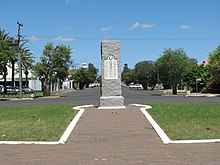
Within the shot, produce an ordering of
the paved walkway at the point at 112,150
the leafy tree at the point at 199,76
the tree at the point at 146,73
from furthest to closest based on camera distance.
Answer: the tree at the point at 146,73
the leafy tree at the point at 199,76
the paved walkway at the point at 112,150

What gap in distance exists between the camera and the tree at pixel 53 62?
4891cm

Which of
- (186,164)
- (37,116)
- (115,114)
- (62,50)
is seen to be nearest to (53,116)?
(37,116)

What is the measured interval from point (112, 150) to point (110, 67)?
10147 millimetres

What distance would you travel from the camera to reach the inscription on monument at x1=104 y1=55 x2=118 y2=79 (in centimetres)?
1912

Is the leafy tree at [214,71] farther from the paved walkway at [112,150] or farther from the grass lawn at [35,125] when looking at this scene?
the paved walkway at [112,150]

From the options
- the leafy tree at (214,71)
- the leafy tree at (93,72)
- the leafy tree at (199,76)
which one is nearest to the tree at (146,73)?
the leafy tree at (93,72)

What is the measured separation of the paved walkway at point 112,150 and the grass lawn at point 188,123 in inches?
28.2

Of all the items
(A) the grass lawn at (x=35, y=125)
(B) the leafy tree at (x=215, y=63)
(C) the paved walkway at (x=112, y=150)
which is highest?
(B) the leafy tree at (x=215, y=63)

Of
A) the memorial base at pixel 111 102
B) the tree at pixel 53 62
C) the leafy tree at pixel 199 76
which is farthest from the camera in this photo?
the leafy tree at pixel 199 76

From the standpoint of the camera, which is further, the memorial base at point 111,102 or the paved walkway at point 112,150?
the memorial base at point 111,102

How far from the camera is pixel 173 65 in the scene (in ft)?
168

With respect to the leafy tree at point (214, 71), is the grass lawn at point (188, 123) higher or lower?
lower

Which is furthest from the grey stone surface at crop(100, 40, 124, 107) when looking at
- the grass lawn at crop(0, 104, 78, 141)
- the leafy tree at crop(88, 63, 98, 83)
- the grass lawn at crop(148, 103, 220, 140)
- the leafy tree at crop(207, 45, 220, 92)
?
the leafy tree at crop(88, 63, 98, 83)

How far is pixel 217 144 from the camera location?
9.83m
